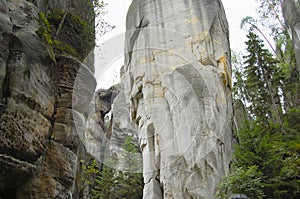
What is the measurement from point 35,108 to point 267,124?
16394 mm


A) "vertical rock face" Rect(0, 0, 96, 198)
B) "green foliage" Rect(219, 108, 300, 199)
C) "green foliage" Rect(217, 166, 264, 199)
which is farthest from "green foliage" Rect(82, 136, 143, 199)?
"vertical rock face" Rect(0, 0, 96, 198)

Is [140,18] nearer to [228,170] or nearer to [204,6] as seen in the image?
[204,6]

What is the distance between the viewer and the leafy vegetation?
1080cm

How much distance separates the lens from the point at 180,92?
14312 mm

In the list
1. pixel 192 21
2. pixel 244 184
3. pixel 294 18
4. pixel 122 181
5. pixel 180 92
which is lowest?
pixel 244 184

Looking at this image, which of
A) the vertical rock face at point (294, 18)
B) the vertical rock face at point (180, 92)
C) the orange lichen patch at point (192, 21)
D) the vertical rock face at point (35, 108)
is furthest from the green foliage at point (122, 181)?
the vertical rock face at point (35, 108)

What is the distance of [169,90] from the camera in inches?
587

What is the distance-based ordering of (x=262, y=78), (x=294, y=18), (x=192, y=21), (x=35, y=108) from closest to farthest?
(x=35, y=108) → (x=294, y=18) → (x=192, y=21) → (x=262, y=78)

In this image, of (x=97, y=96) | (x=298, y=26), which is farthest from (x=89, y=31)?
(x=97, y=96)

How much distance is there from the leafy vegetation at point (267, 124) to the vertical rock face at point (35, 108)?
662cm

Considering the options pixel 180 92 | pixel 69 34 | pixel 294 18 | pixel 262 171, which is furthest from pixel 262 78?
pixel 69 34

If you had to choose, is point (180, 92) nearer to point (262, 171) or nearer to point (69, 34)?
point (262, 171)

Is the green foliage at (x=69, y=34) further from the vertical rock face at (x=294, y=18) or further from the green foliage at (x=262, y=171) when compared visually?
the green foliage at (x=262, y=171)

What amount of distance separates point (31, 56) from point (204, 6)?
1361 centimetres
